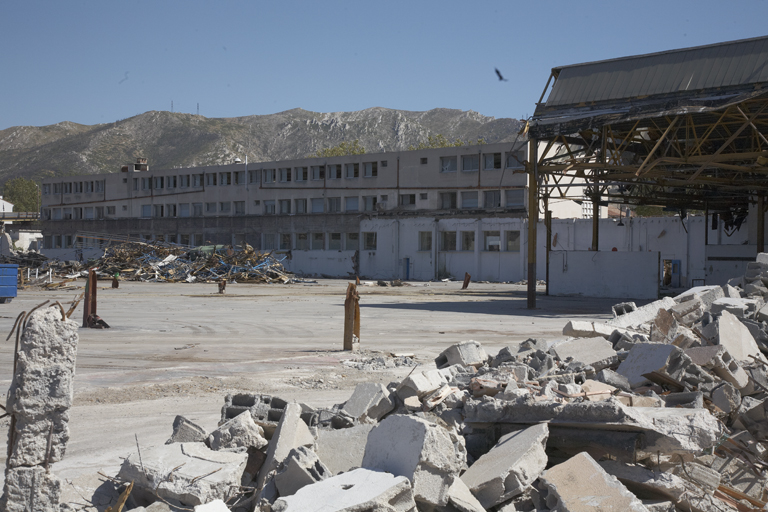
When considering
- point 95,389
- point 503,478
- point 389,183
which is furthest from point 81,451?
point 389,183

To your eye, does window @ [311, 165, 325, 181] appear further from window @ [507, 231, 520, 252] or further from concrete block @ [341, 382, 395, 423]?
concrete block @ [341, 382, 395, 423]

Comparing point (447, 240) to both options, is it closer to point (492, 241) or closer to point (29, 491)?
point (492, 241)

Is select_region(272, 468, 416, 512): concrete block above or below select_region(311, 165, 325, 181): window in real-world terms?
below

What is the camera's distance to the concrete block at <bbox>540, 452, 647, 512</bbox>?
5020 mm

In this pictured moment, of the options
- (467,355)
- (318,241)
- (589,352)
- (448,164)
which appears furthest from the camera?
(318,241)

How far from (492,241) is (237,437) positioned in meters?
46.1

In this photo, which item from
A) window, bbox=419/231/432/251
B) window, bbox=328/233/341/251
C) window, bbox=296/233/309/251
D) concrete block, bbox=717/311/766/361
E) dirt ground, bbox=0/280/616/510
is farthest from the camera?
window, bbox=296/233/309/251

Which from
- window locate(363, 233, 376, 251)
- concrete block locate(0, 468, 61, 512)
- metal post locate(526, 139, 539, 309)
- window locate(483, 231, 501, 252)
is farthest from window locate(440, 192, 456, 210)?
concrete block locate(0, 468, 61, 512)

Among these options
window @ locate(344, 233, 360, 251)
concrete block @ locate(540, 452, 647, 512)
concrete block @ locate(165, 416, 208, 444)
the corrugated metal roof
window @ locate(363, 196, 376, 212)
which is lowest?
concrete block @ locate(540, 452, 647, 512)

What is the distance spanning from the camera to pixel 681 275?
43375 mm

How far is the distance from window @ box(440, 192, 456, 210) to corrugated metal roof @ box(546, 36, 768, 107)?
1118 inches

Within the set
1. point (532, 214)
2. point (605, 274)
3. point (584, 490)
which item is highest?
point (532, 214)

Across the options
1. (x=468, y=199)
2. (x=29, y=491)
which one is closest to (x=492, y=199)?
(x=468, y=199)

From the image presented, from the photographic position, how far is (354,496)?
15.6 ft
